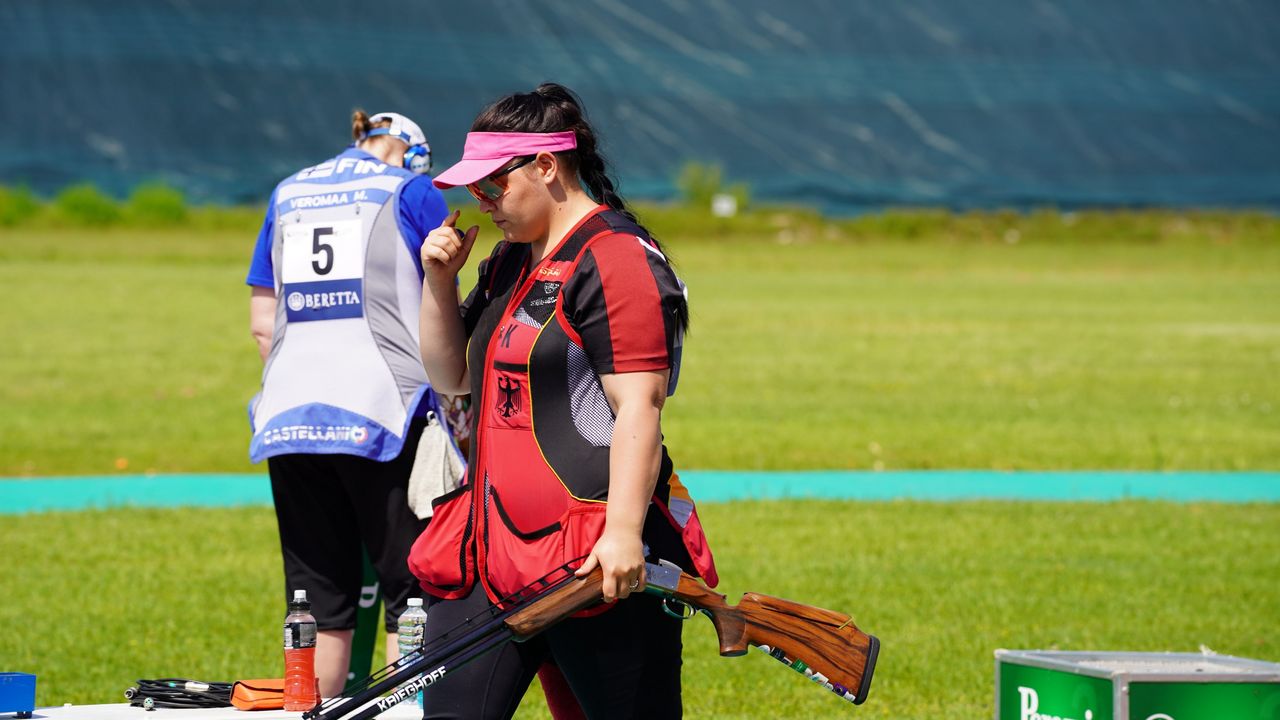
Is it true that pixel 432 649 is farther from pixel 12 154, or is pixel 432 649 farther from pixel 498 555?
pixel 12 154

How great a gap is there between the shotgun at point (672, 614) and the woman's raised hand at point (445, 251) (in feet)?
2.42

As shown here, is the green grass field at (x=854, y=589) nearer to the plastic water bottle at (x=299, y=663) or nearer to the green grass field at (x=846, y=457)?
the green grass field at (x=846, y=457)

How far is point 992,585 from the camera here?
344 inches

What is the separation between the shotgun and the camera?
361 centimetres

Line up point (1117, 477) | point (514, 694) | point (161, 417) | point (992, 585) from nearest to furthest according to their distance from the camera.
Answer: point (514, 694) < point (992, 585) < point (1117, 477) < point (161, 417)

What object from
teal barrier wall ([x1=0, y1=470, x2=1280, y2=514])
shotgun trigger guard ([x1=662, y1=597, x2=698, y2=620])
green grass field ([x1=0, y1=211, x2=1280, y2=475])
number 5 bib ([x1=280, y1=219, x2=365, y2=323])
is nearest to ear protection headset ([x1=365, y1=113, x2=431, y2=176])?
number 5 bib ([x1=280, y1=219, x2=365, y2=323])

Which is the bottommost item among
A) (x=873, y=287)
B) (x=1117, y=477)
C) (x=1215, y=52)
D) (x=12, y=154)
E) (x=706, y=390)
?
(x=1117, y=477)

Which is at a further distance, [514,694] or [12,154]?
[12,154]

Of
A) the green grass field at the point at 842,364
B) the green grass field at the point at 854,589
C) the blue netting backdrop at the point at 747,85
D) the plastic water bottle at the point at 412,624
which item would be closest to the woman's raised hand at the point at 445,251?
the plastic water bottle at the point at 412,624

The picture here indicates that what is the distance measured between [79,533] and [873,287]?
28587mm

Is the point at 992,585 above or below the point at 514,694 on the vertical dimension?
above

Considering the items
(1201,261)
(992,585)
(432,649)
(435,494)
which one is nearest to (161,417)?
(992,585)

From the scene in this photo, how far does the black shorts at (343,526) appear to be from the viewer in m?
5.27

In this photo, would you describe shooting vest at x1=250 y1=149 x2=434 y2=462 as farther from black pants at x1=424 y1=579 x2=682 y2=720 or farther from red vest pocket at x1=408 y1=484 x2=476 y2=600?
black pants at x1=424 y1=579 x2=682 y2=720
